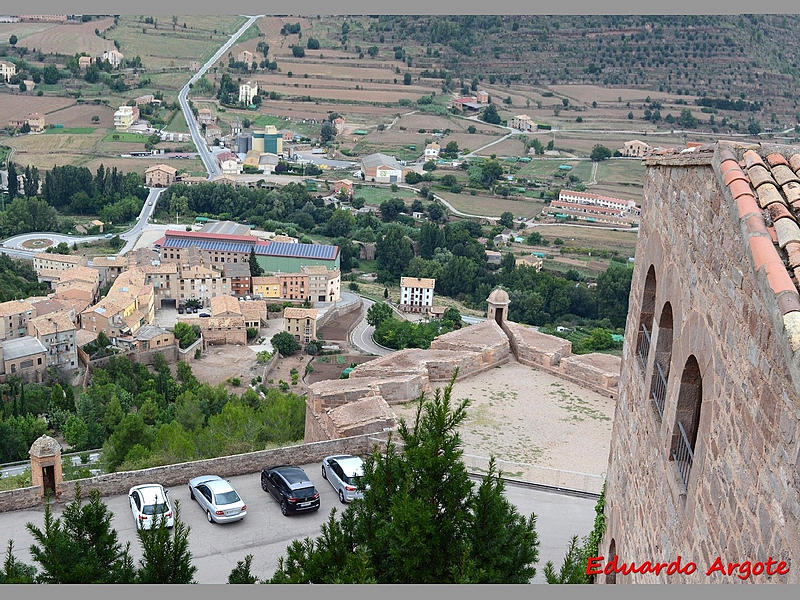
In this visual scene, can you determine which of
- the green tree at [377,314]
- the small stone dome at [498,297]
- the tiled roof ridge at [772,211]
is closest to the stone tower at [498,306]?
the small stone dome at [498,297]

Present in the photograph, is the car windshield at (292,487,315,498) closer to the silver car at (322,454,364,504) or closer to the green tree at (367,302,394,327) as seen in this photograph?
the silver car at (322,454,364,504)

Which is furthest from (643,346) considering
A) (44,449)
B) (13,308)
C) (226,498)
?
(13,308)

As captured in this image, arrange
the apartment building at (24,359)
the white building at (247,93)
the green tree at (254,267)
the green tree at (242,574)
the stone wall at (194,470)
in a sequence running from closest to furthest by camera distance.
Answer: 1. the green tree at (242,574)
2. the stone wall at (194,470)
3. the apartment building at (24,359)
4. the green tree at (254,267)
5. the white building at (247,93)

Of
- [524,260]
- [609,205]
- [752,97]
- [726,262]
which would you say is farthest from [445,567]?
[752,97]

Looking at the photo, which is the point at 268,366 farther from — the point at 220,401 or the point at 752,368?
the point at 752,368

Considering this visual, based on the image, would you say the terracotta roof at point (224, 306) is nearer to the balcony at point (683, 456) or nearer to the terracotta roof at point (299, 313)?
the terracotta roof at point (299, 313)

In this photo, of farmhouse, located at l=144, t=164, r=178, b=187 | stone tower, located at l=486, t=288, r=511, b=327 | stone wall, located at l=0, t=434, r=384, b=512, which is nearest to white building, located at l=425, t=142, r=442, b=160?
farmhouse, located at l=144, t=164, r=178, b=187
